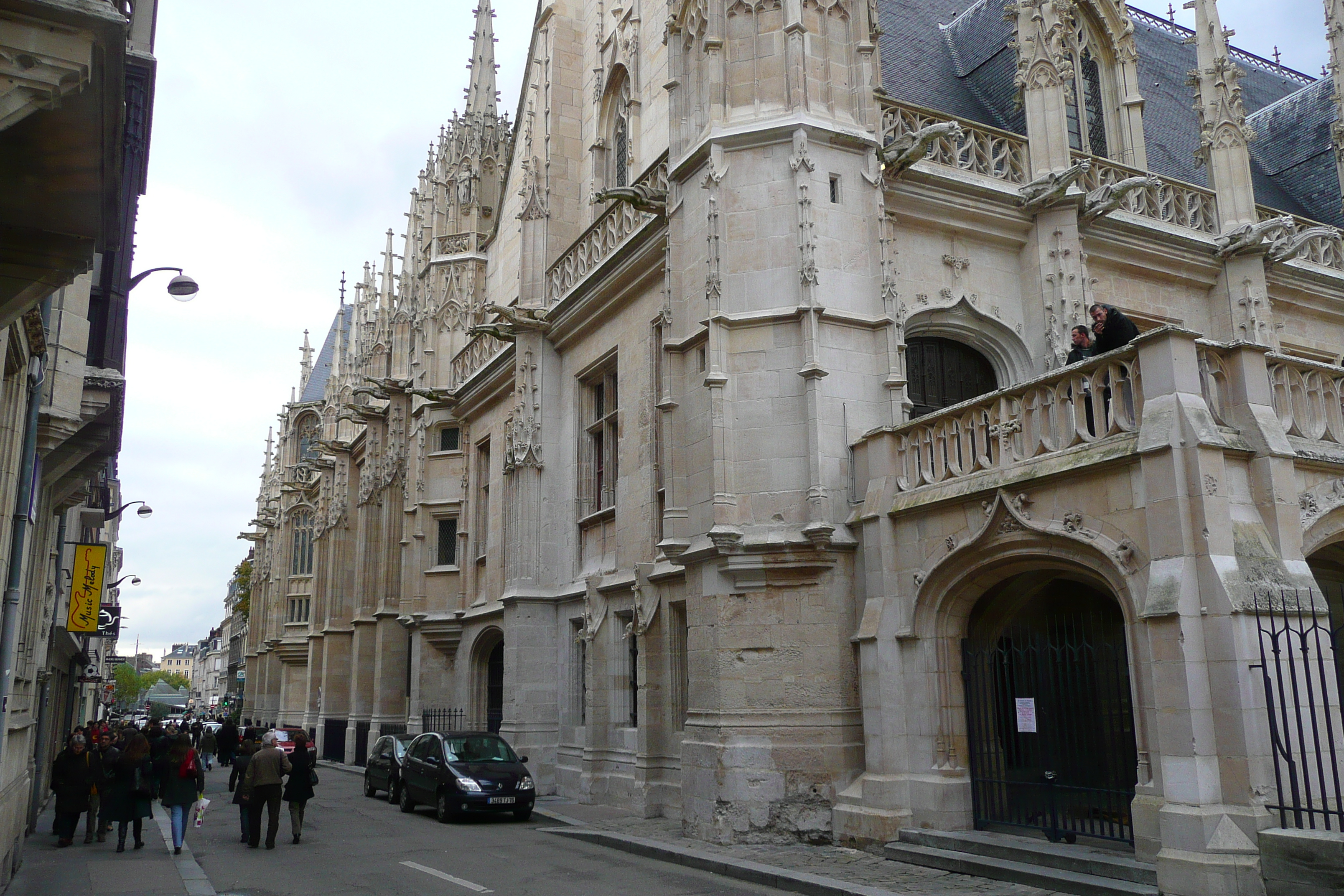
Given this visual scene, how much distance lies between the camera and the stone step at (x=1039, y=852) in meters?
8.52

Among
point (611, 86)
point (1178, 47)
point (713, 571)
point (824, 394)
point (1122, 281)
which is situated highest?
Result: point (1178, 47)

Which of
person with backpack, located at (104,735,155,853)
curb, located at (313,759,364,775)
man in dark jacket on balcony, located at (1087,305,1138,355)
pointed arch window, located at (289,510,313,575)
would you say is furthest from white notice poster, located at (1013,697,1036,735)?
pointed arch window, located at (289,510,313,575)

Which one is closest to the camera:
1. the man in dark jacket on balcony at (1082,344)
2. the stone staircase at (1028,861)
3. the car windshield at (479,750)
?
the stone staircase at (1028,861)

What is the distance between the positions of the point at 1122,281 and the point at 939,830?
953 cm

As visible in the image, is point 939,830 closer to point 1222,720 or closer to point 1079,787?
point 1079,787

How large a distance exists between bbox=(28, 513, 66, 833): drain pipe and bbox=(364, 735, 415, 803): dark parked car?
5706 millimetres

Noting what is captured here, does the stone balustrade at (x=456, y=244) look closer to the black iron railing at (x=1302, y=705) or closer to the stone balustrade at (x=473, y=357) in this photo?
the stone balustrade at (x=473, y=357)

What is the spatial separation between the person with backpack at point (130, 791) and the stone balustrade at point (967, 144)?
498 inches

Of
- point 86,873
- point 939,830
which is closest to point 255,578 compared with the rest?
point 86,873

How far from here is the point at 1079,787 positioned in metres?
9.82

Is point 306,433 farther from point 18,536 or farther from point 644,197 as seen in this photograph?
point 18,536

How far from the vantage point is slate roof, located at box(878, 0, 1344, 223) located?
59.7 ft

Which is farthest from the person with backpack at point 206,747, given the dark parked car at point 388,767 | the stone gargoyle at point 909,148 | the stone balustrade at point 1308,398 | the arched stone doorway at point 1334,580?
the stone balustrade at point 1308,398

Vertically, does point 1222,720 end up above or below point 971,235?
below
